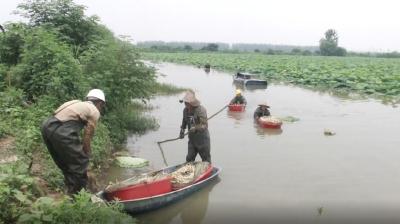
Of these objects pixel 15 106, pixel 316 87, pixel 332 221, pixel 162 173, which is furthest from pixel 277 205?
pixel 316 87

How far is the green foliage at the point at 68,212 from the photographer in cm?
509

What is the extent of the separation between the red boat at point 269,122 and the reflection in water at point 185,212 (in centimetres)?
627

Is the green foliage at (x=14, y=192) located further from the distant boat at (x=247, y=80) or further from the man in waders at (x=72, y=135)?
the distant boat at (x=247, y=80)

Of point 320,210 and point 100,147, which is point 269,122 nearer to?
point 100,147

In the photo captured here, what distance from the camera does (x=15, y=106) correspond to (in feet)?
32.4

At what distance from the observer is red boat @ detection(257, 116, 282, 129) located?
14.1 meters

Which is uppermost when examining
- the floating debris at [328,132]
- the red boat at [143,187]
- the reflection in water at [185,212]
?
the red boat at [143,187]

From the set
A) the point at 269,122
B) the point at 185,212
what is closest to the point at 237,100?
the point at 269,122

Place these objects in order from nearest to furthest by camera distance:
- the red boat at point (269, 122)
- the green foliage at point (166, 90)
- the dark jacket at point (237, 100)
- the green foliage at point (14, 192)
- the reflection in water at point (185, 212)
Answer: the green foliage at point (14, 192) < the reflection in water at point (185, 212) < the red boat at point (269, 122) < the dark jacket at point (237, 100) < the green foliage at point (166, 90)

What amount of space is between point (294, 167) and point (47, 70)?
19.0ft

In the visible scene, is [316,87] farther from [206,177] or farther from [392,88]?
[206,177]

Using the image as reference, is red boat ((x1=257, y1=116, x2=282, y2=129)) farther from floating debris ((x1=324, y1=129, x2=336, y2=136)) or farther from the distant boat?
the distant boat

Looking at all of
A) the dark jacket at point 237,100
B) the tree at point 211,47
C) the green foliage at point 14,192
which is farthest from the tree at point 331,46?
the green foliage at point 14,192

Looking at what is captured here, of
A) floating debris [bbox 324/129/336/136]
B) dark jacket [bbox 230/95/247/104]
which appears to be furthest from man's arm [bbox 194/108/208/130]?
dark jacket [bbox 230/95/247/104]
